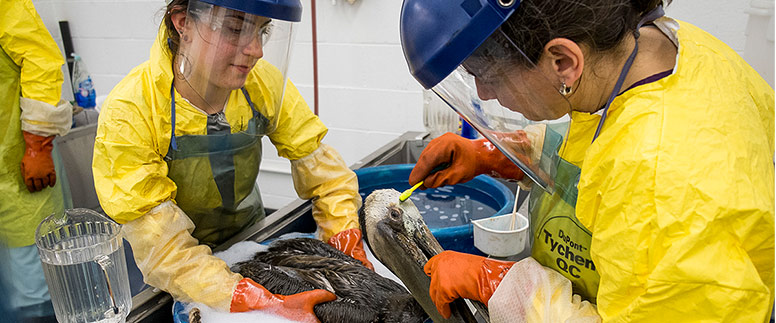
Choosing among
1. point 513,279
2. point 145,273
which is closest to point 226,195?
point 145,273

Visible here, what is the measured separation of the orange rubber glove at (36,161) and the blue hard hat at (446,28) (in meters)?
1.93

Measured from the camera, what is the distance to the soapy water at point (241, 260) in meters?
1.22

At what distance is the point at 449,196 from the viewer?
2076 mm

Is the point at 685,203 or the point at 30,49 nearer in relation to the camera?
the point at 685,203

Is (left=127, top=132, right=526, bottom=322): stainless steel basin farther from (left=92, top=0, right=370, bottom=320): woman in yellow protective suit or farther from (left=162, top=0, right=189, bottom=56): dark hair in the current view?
(left=162, top=0, right=189, bottom=56): dark hair

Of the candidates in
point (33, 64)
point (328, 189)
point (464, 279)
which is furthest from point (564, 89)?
point (33, 64)

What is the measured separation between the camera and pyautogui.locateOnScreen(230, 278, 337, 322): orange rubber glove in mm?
1200

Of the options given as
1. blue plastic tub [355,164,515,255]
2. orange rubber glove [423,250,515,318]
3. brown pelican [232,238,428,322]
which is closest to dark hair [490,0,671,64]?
orange rubber glove [423,250,515,318]

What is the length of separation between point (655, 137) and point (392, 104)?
2.58m

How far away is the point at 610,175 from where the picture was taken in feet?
2.34

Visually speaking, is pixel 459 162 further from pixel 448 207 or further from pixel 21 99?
pixel 21 99

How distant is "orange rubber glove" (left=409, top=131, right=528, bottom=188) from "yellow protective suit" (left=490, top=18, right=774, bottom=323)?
0.60 meters

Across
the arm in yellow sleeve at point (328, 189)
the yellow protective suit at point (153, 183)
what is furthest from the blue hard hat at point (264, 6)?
the arm in yellow sleeve at point (328, 189)

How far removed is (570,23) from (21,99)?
84.4 inches
